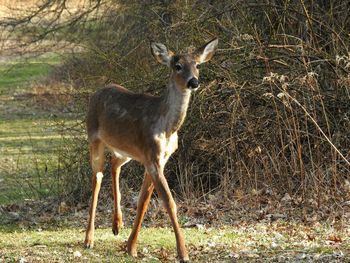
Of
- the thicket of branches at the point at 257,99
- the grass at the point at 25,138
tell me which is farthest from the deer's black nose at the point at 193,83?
the grass at the point at 25,138

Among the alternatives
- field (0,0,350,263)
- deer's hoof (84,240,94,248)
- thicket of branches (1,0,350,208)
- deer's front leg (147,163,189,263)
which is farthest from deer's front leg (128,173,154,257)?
thicket of branches (1,0,350,208)

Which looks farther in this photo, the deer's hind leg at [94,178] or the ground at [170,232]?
the deer's hind leg at [94,178]

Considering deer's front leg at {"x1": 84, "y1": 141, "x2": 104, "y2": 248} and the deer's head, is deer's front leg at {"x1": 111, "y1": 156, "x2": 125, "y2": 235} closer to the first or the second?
deer's front leg at {"x1": 84, "y1": 141, "x2": 104, "y2": 248}

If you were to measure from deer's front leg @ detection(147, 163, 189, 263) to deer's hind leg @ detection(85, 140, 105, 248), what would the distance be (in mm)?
1314

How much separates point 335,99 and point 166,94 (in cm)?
493

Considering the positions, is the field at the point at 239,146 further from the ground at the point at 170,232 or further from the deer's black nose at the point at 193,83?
the deer's black nose at the point at 193,83

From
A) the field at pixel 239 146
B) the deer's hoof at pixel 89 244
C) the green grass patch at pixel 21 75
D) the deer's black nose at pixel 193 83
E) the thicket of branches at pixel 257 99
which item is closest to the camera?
the deer's black nose at pixel 193 83

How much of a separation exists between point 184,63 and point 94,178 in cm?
205

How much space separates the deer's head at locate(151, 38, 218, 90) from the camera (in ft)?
33.9

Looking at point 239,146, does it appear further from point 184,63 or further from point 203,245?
point 184,63

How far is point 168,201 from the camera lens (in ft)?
32.8

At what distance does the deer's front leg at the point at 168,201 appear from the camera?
9.77 m

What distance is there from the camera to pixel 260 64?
15070mm

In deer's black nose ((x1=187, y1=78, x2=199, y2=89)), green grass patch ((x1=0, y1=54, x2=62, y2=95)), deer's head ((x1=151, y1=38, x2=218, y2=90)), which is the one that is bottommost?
green grass patch ((x1=0, y1=54, x2=62, y2=95))
